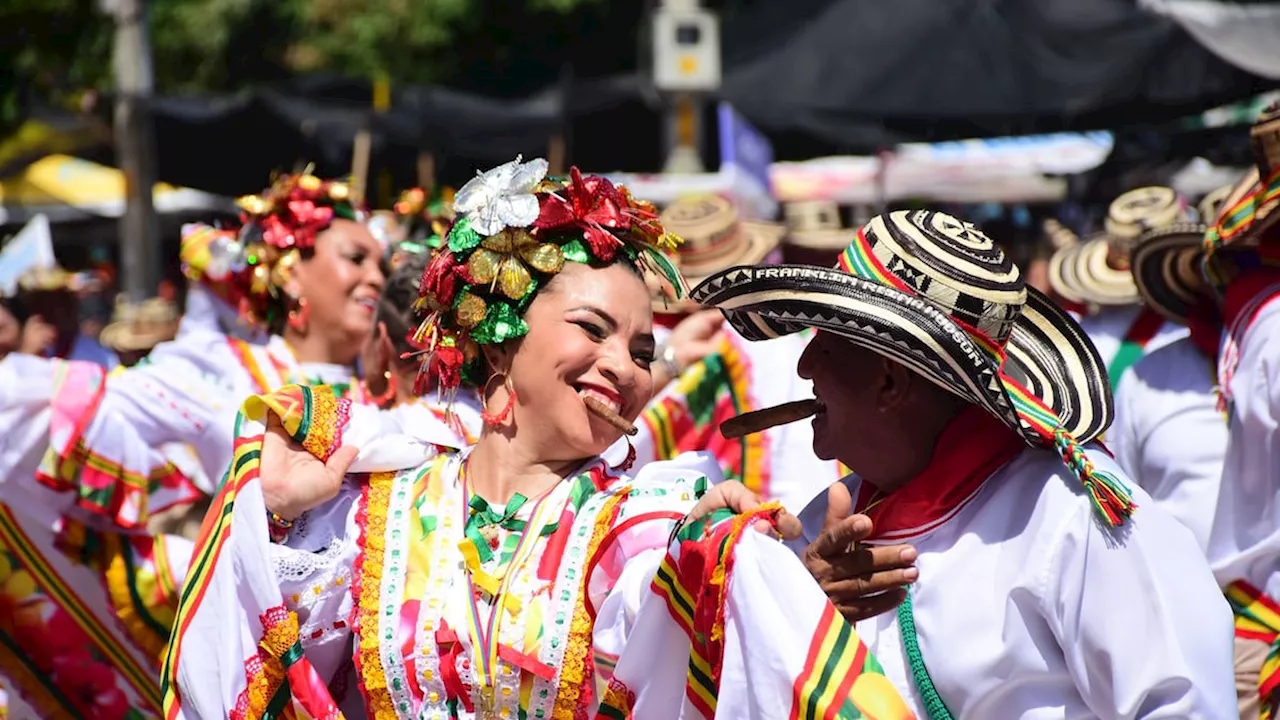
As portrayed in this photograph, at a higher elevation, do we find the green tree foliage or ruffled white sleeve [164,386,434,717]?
the green tree foliage

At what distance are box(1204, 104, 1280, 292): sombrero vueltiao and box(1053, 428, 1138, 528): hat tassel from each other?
1654 mm

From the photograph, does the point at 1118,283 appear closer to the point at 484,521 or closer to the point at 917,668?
the point at 484,521

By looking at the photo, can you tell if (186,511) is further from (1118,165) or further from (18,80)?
(18,80)

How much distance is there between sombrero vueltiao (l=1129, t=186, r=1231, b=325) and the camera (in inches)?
177

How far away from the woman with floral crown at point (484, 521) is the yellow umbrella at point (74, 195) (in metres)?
14.0

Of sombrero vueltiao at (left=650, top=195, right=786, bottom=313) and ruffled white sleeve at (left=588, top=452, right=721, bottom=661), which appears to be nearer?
ruffled white sleeve at (left=588, top=452, right=721, bottom=661)

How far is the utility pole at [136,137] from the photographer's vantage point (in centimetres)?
1398

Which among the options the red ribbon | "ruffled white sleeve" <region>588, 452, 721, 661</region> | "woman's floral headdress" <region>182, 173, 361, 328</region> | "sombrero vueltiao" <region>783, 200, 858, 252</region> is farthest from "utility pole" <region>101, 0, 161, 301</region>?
"ruffled white sleeve" <region>588, 452, 721, 661</region>

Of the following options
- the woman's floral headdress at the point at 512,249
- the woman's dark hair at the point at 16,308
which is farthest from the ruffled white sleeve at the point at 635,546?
the woman's dark hair at the point at 16,308

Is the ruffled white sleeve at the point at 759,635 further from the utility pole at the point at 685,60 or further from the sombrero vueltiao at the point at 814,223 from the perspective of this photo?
the utility pole at the point at 685,60

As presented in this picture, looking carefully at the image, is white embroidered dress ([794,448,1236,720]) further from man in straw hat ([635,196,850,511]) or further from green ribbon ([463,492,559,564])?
man in straw hat ([635,196,850,511])

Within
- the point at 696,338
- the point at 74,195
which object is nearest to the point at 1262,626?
the point at 696,338

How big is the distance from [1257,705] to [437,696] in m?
2.01

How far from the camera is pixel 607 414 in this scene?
2.81 metres
